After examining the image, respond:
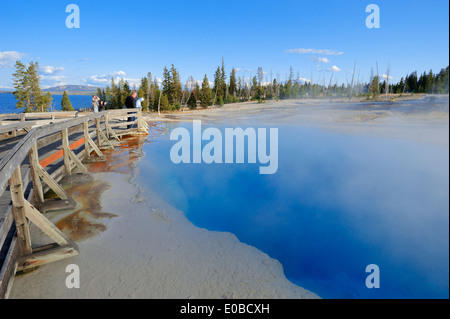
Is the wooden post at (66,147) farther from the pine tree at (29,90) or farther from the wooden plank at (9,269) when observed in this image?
the pine tree at (29,90)

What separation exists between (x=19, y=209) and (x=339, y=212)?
4.94 m

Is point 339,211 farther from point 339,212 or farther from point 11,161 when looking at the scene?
point 11,161

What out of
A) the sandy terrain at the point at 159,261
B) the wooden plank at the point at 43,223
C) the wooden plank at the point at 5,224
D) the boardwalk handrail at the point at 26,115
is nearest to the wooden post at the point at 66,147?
the sandy terrain at the point at 159,261

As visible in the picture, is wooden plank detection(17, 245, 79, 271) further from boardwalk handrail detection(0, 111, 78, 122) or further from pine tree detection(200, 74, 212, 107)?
pine tree detection(200, 74, 212, 107)

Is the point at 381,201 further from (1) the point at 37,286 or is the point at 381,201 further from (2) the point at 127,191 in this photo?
(1) the point at 37,286

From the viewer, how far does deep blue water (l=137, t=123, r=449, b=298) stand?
3484mm

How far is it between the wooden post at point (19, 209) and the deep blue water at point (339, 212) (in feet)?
7.78

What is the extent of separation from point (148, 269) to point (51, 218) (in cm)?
214

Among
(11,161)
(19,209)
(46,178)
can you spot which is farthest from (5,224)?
(46,178)

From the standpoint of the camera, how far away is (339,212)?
5285mm
